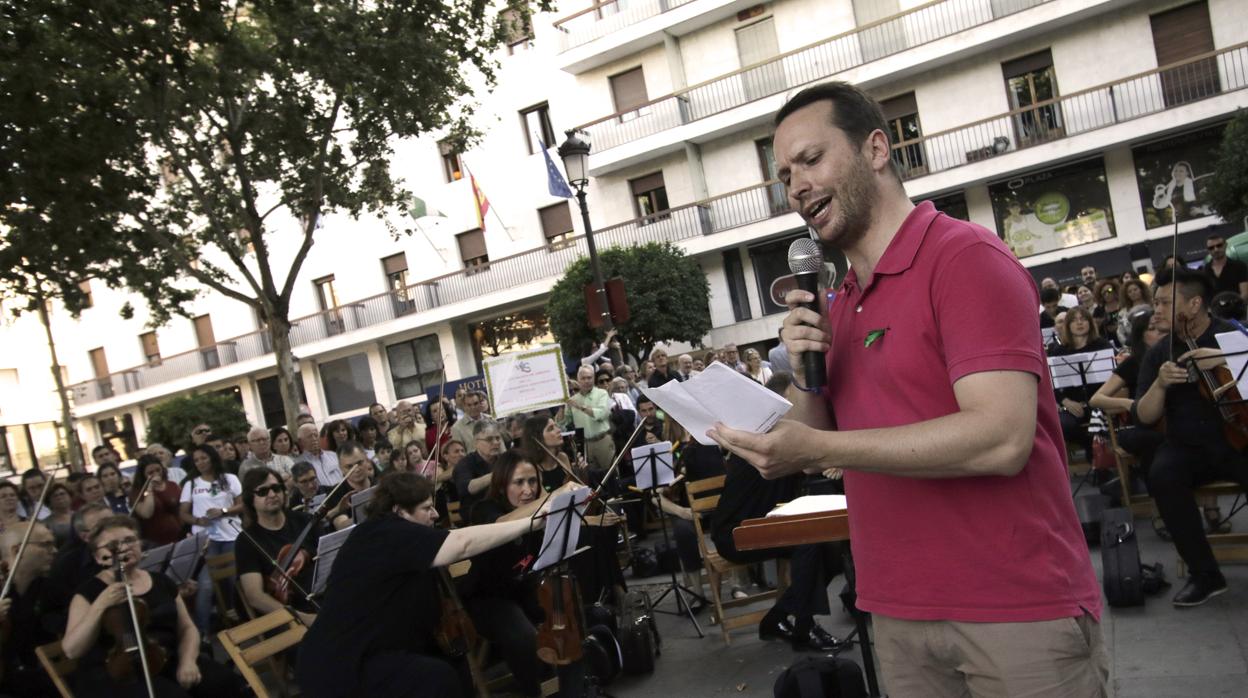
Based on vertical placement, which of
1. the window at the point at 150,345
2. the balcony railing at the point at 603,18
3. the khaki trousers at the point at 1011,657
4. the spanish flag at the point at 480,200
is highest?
the balcony railing at the point at 603,18

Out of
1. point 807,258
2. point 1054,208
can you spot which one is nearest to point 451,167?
point 1054,208

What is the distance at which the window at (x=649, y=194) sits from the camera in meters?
26.0

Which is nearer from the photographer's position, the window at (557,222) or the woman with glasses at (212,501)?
the woman with glasses at (212,501)

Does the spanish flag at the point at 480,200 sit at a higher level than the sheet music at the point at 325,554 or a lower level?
higher

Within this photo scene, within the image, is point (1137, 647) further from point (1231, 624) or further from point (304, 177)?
point (304, 177)

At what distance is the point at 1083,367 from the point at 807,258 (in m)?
6.60

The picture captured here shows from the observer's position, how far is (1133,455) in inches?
251

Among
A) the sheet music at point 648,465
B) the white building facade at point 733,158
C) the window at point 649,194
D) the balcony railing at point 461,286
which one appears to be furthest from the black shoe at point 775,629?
the window at point 649,194

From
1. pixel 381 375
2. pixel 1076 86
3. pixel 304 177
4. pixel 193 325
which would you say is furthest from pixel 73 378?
pixel 1076 86

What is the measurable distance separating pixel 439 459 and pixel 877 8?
17976 mm

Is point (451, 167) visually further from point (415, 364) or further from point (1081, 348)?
point (1081, 348)

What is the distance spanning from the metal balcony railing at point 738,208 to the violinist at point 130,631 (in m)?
19.2

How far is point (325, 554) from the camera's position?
5.21m

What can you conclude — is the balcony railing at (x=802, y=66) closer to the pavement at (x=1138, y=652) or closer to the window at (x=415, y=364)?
the window at (x=415, y=364)
